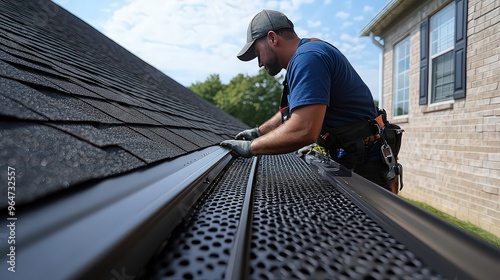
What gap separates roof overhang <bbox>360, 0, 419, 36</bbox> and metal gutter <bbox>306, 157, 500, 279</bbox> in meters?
7.76

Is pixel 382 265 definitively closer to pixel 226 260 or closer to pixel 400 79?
pixel 226 260

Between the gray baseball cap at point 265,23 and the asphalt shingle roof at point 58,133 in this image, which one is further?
the gray baseball cap at point 265,23

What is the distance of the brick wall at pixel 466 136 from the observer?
185 inches

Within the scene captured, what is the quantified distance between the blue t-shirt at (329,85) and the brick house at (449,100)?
13.6 feet

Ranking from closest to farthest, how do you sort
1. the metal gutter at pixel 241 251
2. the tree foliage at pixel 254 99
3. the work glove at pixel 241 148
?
1. the metal gutter at pixel 241 251
2. the work glove at pixel 241 148
3. the tree foliage at pixel 254 99

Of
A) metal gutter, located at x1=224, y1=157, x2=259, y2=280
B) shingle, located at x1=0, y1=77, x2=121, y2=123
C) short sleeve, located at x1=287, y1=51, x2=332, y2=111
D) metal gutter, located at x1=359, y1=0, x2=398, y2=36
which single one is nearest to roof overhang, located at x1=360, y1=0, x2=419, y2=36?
metal gutter, located at x1=359, y1=0, x2=398, y2=36

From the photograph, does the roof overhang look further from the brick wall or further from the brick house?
the brick wall

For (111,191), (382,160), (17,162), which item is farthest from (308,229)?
(382,160)

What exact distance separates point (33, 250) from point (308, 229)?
641mm

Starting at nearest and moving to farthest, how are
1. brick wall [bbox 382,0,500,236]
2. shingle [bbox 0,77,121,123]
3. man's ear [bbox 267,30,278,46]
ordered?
shingle [bbox 0,77,121,123]
man's ear [bbox 267,30,278,46]
brick wall [bbox 382,0,500,236]

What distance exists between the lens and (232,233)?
2.39 ft

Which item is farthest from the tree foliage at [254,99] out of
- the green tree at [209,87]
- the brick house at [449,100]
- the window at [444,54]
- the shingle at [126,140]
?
the shingle at [126,140]

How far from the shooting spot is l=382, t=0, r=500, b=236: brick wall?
4.71 metres

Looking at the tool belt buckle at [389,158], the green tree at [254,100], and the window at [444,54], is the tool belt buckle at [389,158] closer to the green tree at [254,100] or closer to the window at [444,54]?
the window at [444,54]
